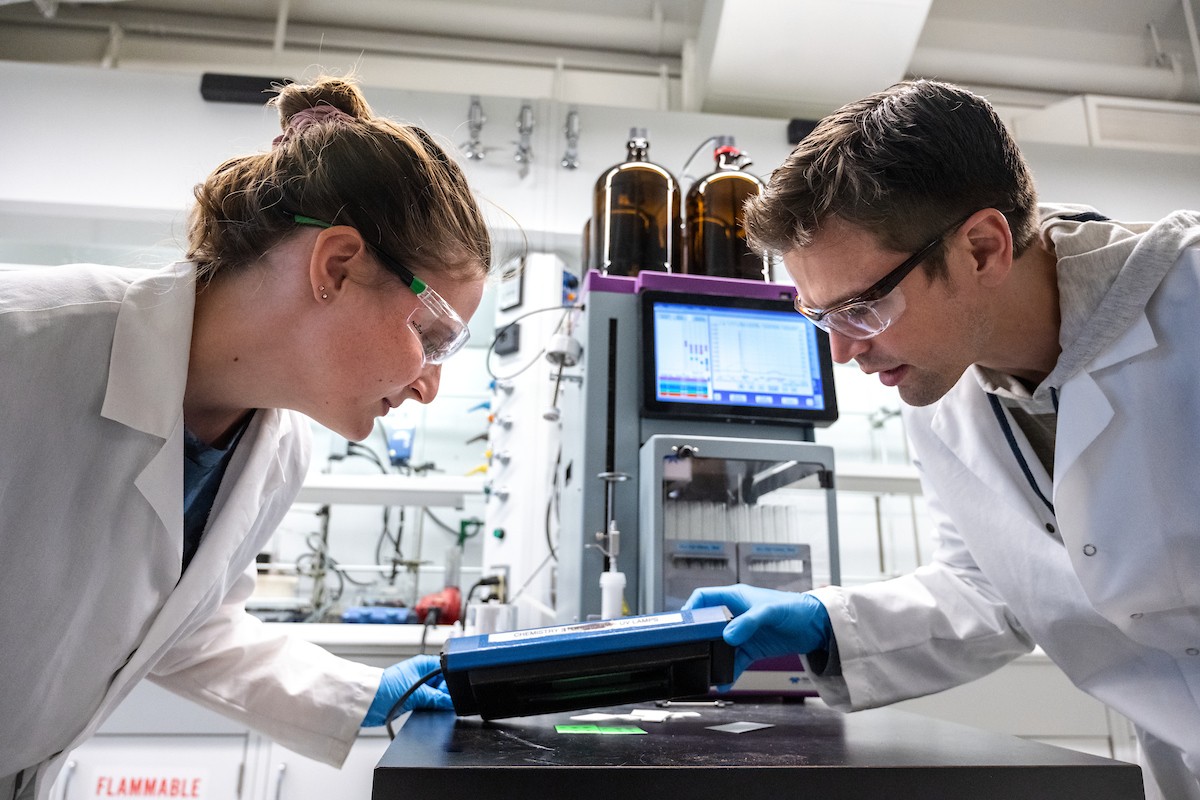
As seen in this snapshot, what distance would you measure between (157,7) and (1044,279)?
363cm

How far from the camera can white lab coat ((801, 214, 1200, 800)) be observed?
0.94 metres

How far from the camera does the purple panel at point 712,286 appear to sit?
166 centimetres

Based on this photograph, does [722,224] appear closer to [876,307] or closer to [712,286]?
[712,286]

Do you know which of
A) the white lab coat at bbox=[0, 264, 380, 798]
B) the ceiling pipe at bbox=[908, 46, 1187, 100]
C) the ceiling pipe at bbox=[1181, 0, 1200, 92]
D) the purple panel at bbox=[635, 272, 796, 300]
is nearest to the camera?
the white lab coat at bbox=[0, 264, 380, 798]

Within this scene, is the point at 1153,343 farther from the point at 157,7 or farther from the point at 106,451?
the point at 157,7

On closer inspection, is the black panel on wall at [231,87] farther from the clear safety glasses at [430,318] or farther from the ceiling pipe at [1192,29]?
the ceiling pipe at [1192,29]

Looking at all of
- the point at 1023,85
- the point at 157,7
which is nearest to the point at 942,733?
the point at 1023,85

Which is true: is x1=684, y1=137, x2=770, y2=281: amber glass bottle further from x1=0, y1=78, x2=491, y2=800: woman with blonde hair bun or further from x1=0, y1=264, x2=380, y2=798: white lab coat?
x1=0, y1=264, x2=380, y2=798: white lab coat

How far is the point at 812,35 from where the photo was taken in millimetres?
2893

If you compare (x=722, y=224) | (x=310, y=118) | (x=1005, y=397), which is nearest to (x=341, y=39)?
(x=722, y=224)

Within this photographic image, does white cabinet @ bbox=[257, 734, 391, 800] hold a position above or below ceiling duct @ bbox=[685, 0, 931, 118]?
below

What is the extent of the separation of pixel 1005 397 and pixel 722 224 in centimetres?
90

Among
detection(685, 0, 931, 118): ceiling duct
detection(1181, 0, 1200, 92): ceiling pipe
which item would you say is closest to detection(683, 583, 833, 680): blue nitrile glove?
detection(685, 0, 931, 118): ceiling duct

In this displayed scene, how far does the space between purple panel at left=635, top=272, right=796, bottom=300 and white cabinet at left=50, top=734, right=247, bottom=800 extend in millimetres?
1519
